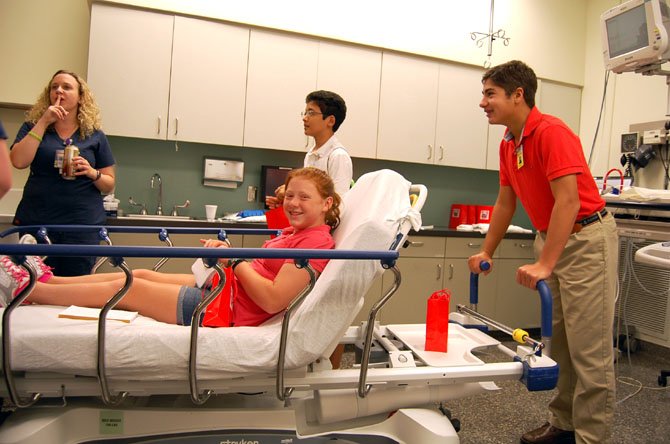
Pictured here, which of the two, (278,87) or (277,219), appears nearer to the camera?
(277,219)

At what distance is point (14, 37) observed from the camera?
319 cm

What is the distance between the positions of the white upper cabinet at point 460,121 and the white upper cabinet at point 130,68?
213 centimetres

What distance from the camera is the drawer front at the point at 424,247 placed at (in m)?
3.42

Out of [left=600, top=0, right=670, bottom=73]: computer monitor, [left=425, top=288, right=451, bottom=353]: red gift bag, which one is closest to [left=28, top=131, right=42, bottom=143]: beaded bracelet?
[left=425, top=288, right=451, bottom=353]: red gift bag

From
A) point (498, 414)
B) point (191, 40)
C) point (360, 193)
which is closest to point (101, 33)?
point (191, 40)

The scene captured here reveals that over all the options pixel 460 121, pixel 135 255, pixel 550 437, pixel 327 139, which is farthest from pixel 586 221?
pixel 460 121

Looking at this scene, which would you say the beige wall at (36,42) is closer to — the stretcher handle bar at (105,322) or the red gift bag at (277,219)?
the red gift bag at (277,219)

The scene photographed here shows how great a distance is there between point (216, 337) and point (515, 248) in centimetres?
303

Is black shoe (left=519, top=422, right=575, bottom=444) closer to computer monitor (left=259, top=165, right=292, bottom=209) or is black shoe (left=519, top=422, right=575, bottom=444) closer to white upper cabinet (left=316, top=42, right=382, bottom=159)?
white upper cabinet (left=316, top=42, right=382, bottom=159)

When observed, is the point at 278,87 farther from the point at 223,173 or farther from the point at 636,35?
the point at 636,35

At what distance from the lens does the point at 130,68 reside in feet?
10.4

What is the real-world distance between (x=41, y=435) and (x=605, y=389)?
182 cm

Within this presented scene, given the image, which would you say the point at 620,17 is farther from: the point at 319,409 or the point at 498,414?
the point at 319,409

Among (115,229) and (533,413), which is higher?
(115,229)
